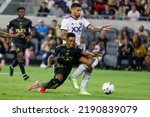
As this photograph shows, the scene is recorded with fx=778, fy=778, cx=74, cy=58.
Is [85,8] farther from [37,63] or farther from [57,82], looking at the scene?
[57,82]

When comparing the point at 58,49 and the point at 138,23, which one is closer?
the point at 58,49

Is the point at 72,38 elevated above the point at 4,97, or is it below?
above

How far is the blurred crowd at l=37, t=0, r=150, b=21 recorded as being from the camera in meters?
37.3

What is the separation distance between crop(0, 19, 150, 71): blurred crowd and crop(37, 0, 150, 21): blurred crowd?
72cm

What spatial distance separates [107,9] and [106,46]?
1986mm

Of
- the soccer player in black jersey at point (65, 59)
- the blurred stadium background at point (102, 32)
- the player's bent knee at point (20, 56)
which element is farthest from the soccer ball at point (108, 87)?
the blurred stadium background at point (102, 32)

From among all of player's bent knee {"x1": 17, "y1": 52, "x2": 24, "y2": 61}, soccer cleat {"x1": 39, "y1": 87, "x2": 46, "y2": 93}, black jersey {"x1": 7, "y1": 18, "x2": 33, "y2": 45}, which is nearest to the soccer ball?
soccer cleat {"x1": 39, "y1": 87, "x2": 46, "y2": 93}

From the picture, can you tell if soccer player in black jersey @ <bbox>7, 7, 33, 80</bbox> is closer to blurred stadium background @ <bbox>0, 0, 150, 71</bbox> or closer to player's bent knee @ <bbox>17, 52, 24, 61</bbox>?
player's bent knee @ <bbox>17, 52, 24, 61</bbox>

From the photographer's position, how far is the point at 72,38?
21266mm

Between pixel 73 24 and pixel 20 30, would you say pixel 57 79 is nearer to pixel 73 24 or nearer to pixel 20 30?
pixel 73 24

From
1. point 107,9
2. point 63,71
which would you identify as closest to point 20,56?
point 63,71

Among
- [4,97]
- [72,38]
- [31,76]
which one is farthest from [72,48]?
[31,76]

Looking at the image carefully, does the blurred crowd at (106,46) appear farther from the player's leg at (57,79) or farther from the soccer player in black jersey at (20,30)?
the player's leg at (57,79)

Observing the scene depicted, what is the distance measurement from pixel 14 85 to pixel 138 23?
13.9 metres
